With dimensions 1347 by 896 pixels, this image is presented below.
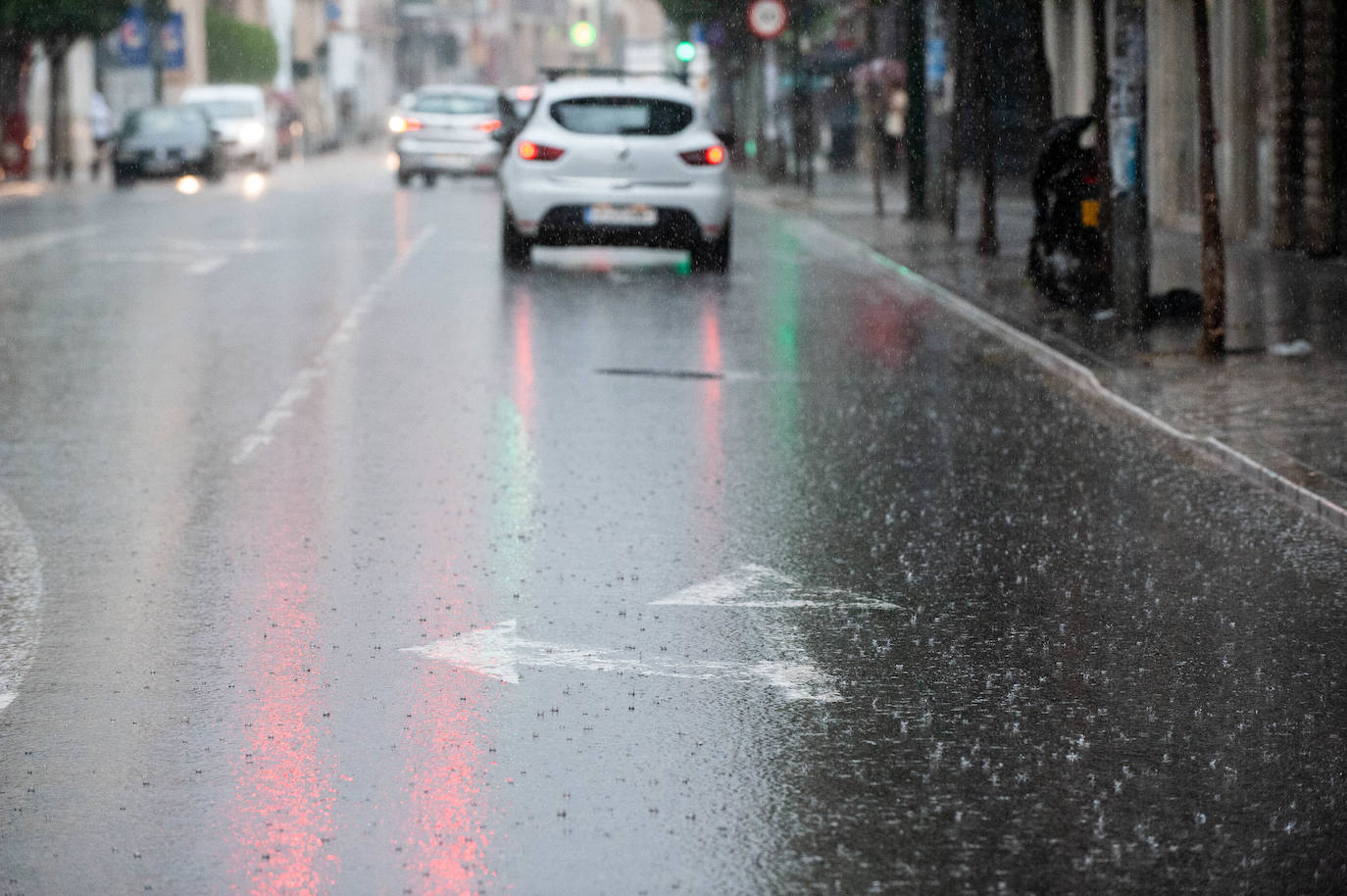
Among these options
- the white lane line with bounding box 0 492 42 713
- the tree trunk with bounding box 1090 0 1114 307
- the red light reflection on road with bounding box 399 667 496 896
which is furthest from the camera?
the tree trunk with bounding box 1090 0 1114 307

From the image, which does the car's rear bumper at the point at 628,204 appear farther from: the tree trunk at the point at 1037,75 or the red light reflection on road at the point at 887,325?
A: the tree trunk at the point at 1037,75

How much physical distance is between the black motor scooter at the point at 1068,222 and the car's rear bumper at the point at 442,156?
87.9 ft

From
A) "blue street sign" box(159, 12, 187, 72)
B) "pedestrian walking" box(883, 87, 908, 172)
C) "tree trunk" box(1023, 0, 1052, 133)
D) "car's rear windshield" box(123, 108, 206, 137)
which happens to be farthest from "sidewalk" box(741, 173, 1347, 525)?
"blue street sign" box(159, 12, 187, 72)

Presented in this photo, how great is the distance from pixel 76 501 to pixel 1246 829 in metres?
5.63

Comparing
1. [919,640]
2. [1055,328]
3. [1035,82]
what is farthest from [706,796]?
[1035,82]

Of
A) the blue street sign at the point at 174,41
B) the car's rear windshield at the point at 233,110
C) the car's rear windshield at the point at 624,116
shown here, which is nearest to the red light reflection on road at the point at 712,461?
the car's rear windshield at the point at 624,116

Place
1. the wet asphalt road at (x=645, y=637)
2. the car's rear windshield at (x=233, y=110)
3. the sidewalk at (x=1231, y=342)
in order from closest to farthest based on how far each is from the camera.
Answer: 1. the wet asphalt road at (x=645, y=637)
2. the sidewalk at (x=1231, y=342)
3. the car's rear windshield at (x=233, y=110)

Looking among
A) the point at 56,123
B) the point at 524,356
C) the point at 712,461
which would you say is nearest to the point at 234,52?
the point at 56,123

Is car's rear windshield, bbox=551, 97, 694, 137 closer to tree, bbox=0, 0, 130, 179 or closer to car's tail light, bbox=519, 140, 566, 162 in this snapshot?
car's tail light, bbox=519, 140, 566, 162

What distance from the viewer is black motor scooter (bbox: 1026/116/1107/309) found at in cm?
1739

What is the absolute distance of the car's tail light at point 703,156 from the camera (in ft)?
75.0

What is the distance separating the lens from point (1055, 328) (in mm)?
16375

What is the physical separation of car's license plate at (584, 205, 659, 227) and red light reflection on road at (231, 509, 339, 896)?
1462 cm

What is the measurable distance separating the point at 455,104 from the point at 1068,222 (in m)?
28.8
